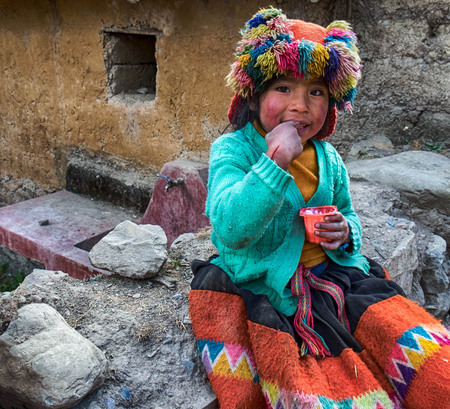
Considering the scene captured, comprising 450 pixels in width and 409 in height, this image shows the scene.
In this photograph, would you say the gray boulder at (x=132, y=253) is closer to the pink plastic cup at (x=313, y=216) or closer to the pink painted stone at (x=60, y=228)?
the pink plastic cup at (x=313, y=216)

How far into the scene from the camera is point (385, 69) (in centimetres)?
342

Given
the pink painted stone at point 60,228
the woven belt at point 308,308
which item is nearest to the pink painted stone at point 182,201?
the pink painted stone at point 60,228

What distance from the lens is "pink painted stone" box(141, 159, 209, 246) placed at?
3604mm

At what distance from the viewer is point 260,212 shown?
48.8 inches

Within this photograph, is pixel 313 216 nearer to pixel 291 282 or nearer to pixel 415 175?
pixel 291 282

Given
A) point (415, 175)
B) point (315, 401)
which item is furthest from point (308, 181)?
point (415, 175)

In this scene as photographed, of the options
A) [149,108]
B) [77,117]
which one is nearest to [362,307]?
[149,108]

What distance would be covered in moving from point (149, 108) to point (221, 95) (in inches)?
33.2

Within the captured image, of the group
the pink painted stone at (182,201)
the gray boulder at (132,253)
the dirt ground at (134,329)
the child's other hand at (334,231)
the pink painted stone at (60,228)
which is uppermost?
the child's other hand at (334,231)

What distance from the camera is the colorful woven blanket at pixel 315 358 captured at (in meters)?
1.27

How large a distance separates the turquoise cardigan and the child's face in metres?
0.10

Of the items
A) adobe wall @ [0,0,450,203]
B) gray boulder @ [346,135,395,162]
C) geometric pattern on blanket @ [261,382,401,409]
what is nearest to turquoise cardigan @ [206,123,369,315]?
geometric pattern on blanket @ [261,382,401,409]

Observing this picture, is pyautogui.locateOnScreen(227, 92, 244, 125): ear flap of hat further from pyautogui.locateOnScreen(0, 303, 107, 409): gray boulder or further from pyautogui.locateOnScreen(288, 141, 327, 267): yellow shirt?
pyautogui.locateOnScreen(0, 303, 107, 409): gray boulder

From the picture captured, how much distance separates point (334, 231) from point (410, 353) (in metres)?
0.41
